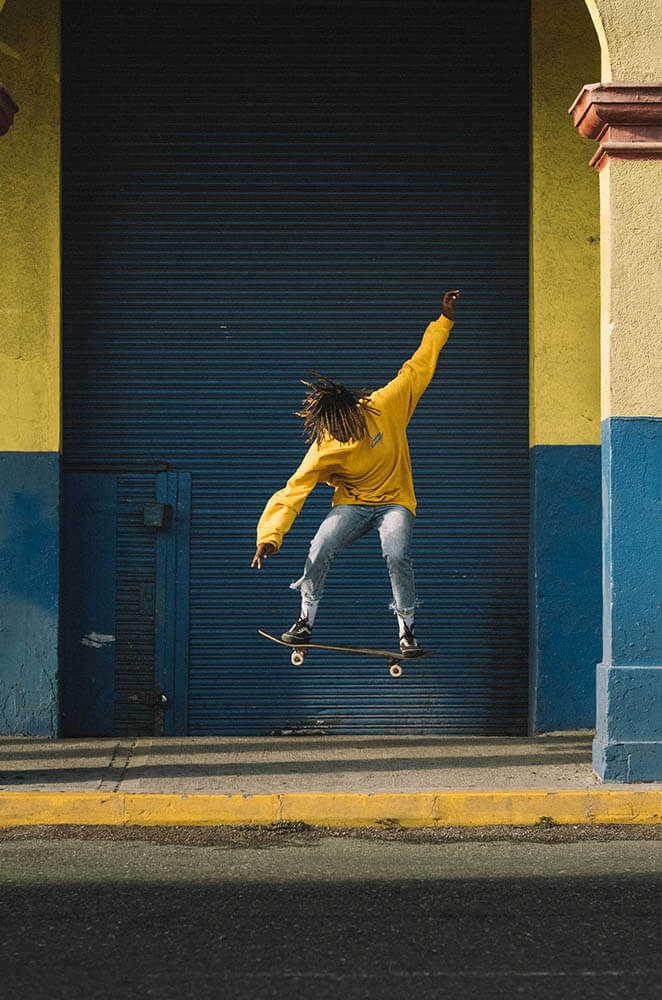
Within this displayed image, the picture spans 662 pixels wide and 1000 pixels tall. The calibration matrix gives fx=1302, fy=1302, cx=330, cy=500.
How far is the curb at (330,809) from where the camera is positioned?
7.56 metres

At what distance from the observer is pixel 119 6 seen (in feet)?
33.4

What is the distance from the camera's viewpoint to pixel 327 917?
548 cm

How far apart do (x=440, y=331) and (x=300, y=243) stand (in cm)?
185

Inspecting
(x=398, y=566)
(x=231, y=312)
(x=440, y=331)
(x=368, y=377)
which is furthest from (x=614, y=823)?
(x=231, y=312)

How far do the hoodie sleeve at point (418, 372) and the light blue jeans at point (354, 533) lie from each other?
2.26 ft

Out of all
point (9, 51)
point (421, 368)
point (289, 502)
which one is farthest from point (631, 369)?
point (9, 51)

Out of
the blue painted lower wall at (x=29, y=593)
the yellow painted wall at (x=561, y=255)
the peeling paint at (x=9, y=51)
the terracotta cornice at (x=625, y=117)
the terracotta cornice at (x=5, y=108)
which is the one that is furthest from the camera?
the yellow painted wall at (x=561, y=255)

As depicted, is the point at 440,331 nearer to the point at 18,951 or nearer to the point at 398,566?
the point at 398,566

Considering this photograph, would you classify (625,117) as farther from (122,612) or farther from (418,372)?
(122,612)

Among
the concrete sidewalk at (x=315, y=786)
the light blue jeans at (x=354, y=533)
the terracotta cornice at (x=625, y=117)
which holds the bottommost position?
the concrete sidewalk at (x=315, y=786)

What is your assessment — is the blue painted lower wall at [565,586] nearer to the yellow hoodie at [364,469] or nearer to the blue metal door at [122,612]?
the yellow hoodie at [364,469]

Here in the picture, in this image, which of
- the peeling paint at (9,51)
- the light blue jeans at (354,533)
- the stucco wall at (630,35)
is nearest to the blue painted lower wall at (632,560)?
the light blue jeans at (354,533)

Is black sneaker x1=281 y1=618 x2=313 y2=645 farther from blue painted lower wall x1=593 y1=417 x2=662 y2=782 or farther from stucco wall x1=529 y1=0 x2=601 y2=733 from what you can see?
stucco wall x1=529 y1=0 x2=601 y2=733

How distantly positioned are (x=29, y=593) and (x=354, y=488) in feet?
9.16
